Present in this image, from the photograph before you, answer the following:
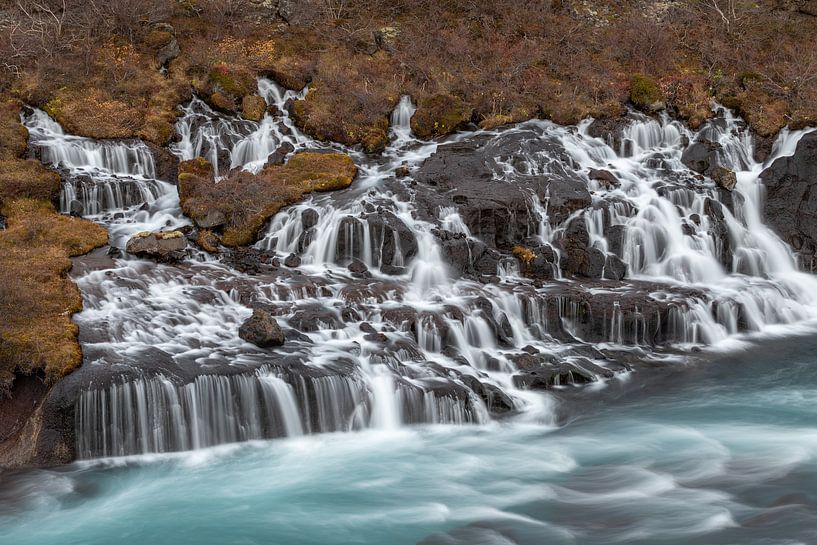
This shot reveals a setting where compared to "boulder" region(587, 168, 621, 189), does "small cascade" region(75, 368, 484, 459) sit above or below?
Result: below

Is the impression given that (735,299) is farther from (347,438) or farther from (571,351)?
(347,438)

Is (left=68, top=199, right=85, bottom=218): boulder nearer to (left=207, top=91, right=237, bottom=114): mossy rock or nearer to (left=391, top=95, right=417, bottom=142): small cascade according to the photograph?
(left=207, top=91, right=237, bottom=114): mossy rock

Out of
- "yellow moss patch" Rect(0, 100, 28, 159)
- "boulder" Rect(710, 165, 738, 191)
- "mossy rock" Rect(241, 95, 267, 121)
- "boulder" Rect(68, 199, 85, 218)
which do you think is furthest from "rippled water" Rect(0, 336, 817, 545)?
Answer: "mossy rock" Rect(241, 95, 267, 121)

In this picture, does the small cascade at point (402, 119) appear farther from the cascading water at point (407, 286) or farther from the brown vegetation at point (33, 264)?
the brown vegetation at point (33, 264)

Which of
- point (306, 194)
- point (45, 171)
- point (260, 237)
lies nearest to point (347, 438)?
point (260, 237)

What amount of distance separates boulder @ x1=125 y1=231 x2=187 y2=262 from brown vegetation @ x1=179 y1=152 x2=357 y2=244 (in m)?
0.75

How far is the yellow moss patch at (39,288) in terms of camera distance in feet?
35.9

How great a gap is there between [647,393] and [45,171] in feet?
49.8

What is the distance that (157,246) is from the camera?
15844 mm

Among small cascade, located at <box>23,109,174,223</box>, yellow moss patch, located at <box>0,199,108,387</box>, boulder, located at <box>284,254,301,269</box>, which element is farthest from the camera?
small cascade, located at <box>23,109,174,223</box>

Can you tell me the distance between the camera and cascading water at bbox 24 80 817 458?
37.5 feet

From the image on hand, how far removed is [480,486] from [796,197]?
14234 millimetres

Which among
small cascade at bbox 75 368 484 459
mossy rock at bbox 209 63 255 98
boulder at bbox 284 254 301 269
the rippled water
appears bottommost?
the rippled water

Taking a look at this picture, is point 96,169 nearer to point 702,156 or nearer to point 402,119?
point 402,119
